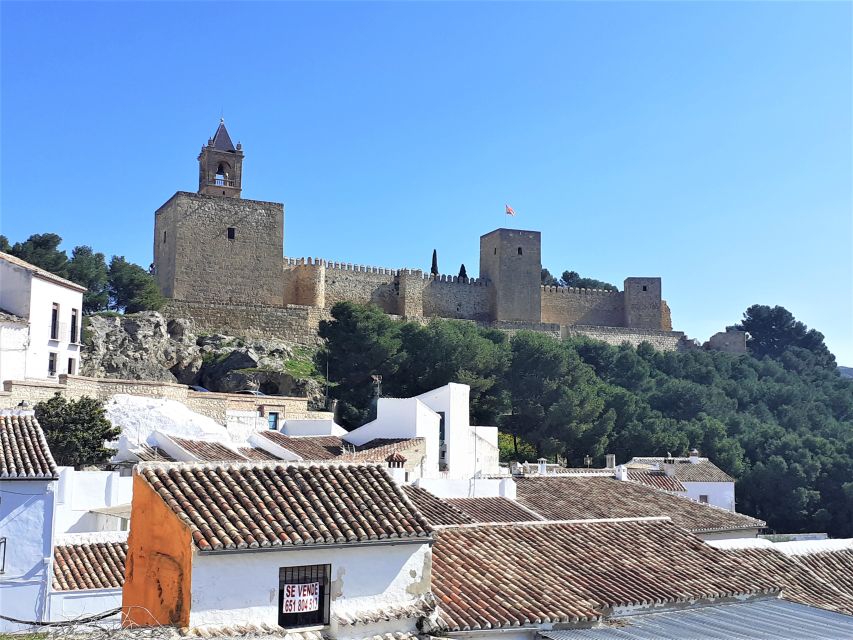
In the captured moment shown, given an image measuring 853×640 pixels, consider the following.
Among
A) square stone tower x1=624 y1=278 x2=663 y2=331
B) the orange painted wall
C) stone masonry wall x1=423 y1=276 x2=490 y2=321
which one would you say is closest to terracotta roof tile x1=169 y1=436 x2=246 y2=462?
the orange painted wall

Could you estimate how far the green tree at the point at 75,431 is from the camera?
63.2 feet

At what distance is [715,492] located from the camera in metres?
29.6

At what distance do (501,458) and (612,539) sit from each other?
25431 mm

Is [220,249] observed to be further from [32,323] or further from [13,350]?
[13,350]

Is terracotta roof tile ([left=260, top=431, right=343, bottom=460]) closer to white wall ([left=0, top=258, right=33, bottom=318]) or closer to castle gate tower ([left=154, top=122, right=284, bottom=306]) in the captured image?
white wall ([left=0, top=258, right=33, bottom=318])

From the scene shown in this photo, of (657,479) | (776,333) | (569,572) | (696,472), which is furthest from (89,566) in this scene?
(776,333)

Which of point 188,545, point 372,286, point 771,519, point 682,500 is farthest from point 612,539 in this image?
point 372,286

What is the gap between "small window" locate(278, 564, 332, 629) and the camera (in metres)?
7.31

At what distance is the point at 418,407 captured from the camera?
2295cm

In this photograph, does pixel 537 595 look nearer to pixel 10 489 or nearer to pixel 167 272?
pixel 10 489

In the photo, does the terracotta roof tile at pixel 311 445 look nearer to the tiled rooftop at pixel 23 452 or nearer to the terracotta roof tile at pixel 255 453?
the terracotta roof tile at pixel 255 453

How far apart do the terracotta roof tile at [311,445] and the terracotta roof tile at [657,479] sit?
8804 millimetres

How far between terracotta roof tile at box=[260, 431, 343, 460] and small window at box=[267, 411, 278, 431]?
148 inches

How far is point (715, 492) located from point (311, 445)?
1398 cm
